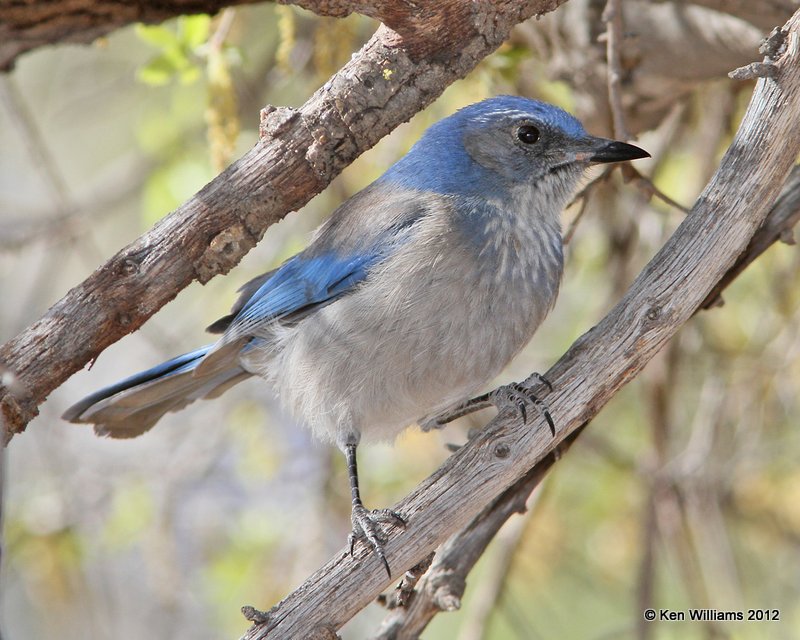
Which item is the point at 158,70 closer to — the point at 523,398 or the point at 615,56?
the point at 615,56

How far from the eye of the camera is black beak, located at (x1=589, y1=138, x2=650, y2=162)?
327cm

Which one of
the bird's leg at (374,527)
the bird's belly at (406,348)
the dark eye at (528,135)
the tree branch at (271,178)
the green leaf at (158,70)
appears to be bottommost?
the bird's leg at (374,527)

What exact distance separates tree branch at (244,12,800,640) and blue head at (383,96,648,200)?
0.82 metres

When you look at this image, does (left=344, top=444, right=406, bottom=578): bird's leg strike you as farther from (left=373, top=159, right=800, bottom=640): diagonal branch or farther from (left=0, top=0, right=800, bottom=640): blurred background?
(left=0, top=0, right=800, bottom=640): blurred background

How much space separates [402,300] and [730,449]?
2.51m

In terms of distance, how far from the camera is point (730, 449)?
198 inches

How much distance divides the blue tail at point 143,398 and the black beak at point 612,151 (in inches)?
61.1

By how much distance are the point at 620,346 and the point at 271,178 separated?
1064mm

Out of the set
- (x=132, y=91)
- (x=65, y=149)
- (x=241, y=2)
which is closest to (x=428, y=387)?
(x=241, y=2)

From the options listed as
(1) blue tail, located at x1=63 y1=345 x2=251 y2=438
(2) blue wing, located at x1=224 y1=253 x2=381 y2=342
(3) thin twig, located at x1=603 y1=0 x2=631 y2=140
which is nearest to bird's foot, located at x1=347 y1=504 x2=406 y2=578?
(2) blue wing, located at x1=224 y1=253 x2=381 y2=342

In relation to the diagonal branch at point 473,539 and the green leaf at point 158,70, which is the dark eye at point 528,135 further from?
the green leaf at point 158,70

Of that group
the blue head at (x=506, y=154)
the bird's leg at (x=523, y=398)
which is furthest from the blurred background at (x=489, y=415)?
the bird's leg at (x=523, y=398)

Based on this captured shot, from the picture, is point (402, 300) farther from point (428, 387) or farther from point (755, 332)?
point (755, 332)

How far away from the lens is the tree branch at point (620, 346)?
2.63 m
